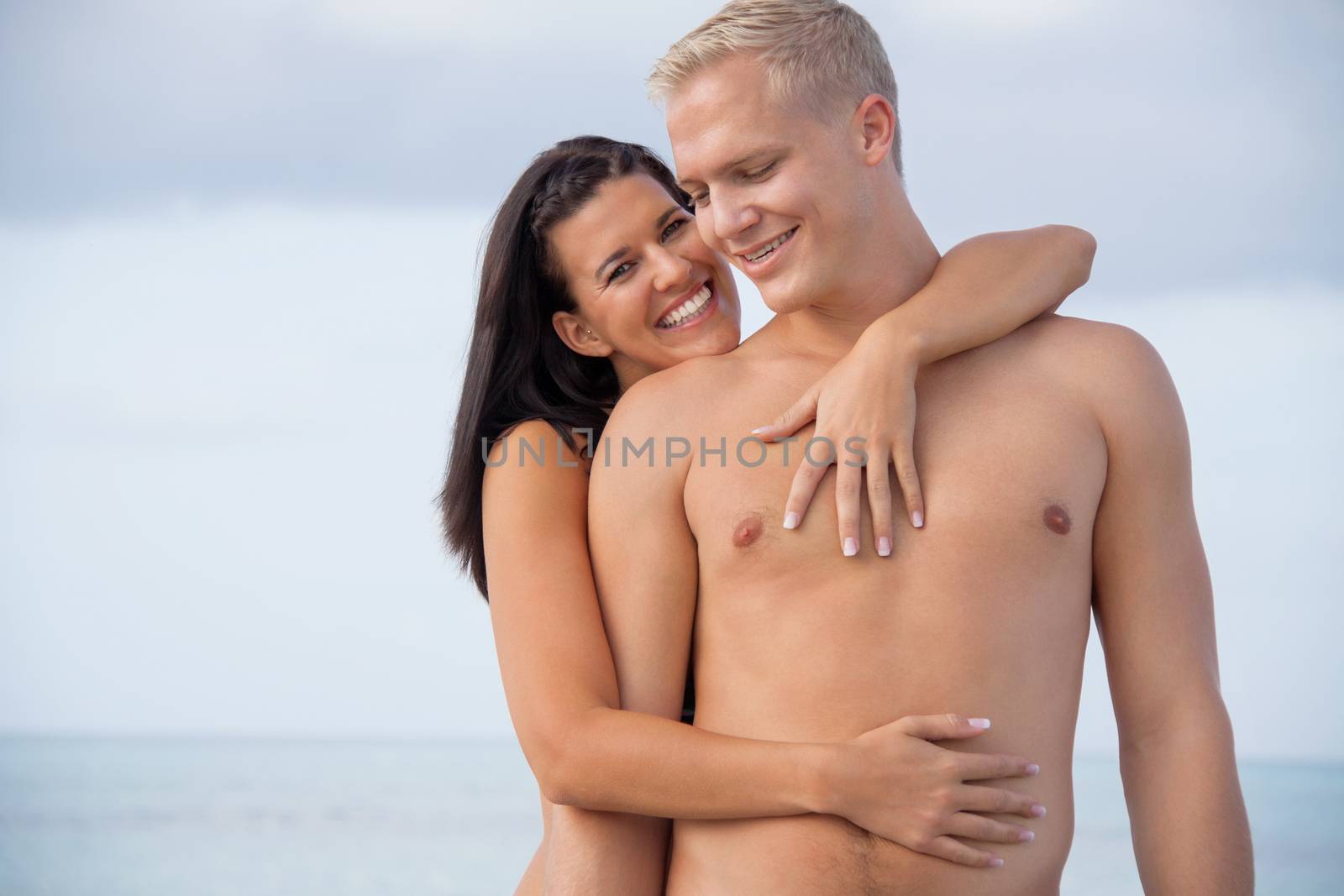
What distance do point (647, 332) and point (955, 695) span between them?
718 millimetres

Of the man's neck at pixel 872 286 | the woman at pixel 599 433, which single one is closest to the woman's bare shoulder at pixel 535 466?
the woman at pixel 599 433

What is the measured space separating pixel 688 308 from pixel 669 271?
0.06 meters

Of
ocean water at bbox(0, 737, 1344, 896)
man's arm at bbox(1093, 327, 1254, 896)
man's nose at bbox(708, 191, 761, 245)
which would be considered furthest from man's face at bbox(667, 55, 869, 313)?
ocean water at bbox(0, 737, 1344, 896)

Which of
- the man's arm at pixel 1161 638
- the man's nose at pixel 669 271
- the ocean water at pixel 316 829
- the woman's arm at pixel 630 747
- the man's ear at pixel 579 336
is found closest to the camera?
the woman's arm at pixel 630 747

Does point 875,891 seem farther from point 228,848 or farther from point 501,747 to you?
point 501,747

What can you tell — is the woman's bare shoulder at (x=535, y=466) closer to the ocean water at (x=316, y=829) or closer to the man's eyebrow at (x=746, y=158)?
the man's eyebrow at (x=746, y=158)

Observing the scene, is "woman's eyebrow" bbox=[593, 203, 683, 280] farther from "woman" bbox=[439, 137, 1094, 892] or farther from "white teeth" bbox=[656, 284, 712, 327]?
"white teeth" bbox=[656, 284, 712, 327]

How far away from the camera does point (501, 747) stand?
10.3 meters

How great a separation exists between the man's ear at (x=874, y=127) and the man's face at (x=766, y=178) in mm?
43

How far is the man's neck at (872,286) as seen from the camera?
1.56 m

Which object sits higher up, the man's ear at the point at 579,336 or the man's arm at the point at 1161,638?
the man's ear at the point at 579,336

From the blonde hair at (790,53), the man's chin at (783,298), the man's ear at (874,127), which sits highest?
the blonde hair at (790,53)

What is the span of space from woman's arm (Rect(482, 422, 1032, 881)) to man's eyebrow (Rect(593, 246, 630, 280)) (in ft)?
1.26

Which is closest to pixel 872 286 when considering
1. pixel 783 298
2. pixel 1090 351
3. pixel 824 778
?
pixel 783 298
